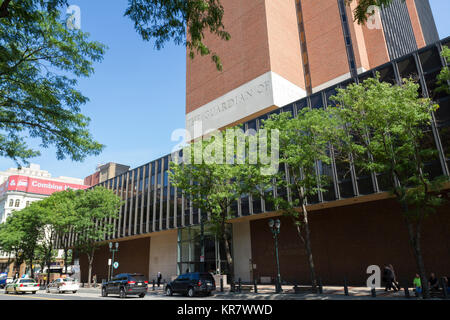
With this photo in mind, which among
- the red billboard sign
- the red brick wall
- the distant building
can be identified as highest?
the distant building

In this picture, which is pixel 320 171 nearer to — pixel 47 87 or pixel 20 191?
pixel 47 87

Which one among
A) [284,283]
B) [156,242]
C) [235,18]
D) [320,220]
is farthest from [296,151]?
[235,18]

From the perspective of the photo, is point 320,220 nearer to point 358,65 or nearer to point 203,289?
point 203,289

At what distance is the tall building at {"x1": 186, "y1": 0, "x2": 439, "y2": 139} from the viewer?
4484 cm

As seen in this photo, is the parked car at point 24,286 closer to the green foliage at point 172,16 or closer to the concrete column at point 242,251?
the concrete column at point 242,251

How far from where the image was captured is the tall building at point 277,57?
4484 centimetres

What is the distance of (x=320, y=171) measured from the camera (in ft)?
79.5

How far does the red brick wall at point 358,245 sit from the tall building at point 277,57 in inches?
786

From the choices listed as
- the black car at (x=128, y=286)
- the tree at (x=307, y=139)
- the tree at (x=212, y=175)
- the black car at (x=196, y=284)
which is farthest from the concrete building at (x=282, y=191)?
the black car at (x=128, y=286)

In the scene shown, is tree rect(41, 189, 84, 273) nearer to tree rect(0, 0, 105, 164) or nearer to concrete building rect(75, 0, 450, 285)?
concrete building rect(75, 0, 450, 285)

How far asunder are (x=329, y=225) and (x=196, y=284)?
11870 mm

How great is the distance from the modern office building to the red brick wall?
6 cm

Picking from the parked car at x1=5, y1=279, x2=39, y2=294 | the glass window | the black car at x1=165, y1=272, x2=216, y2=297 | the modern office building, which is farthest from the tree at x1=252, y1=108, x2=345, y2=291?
the parked car at x1=5, y1=279, x2=39, y2=294

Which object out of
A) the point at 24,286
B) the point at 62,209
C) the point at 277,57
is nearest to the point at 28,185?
the point at 62,209
